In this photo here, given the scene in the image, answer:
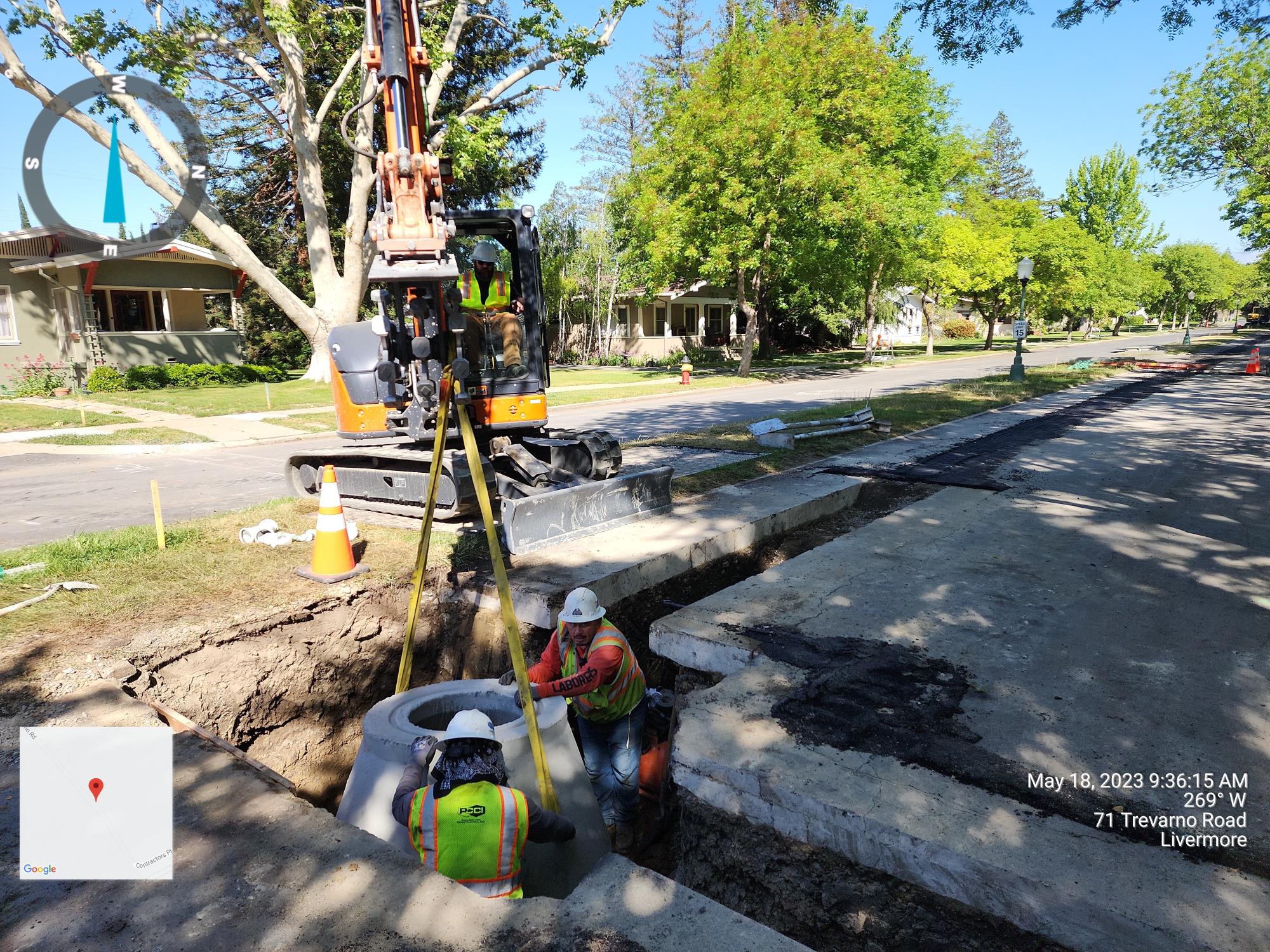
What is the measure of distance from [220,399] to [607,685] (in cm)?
1889

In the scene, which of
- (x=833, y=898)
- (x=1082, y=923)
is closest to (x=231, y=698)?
(x=833, y=898)

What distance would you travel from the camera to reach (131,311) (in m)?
26.2

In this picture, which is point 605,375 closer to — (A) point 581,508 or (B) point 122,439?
(B) point 122,439

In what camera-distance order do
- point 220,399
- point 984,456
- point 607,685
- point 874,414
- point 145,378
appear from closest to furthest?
point 607,685 < point 984,456 < point 874,414 < point 220,399 < point 145,378

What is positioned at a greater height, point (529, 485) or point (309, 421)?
point (529, 485)

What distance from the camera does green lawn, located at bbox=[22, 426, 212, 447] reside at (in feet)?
44.7

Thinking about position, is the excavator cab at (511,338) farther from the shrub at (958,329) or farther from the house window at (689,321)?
the shrub at (958,329)

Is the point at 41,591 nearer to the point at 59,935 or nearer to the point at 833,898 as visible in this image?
the point at 59,935

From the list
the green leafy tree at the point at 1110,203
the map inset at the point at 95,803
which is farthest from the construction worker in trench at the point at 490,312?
the green leafy tree at the point at 1110,203

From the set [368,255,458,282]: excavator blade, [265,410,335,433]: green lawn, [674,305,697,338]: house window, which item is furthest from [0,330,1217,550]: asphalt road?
[674,305,697,338]: house window

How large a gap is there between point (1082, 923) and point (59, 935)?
3.39 metres

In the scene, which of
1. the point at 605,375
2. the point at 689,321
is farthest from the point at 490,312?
the point at 689,321

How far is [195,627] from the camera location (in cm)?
500

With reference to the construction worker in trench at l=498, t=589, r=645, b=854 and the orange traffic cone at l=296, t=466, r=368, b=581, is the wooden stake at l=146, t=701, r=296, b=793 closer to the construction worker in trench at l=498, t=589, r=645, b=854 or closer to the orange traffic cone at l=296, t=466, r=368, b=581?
the construction worker in trench at l=498, t=589, r=645, b=854
